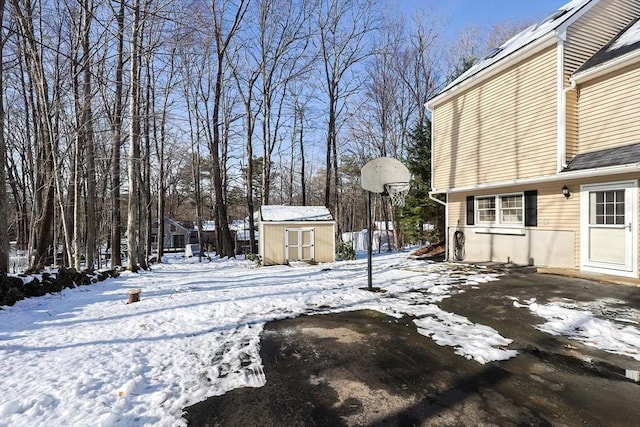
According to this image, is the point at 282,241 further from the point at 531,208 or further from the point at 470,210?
the point at 531,208

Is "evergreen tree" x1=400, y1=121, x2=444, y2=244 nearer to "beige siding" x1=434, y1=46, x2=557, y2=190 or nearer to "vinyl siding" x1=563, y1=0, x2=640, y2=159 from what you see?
"beige siding" x1=434, y1=46, x2=557, y2=190

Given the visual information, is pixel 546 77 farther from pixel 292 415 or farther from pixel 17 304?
pixel 17 304

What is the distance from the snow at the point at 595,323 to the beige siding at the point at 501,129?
13.7 feet

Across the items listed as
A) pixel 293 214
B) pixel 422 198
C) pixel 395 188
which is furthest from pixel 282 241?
pixel 395 188

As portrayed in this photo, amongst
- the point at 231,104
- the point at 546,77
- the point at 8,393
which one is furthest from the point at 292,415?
the point at 231,104

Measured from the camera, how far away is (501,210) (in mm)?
9797

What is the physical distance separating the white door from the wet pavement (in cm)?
427

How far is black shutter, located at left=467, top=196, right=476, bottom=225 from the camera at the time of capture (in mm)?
10688

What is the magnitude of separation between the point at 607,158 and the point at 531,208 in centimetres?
217

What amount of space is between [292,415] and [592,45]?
424 inches

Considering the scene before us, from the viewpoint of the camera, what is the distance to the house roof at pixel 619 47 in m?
7.09

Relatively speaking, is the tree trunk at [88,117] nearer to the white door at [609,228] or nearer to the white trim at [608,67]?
the white trim at [608,67]

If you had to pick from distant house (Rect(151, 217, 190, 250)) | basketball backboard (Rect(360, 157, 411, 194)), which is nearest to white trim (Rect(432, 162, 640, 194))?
basketball backboard (Rect(360, 157, 411, 194))

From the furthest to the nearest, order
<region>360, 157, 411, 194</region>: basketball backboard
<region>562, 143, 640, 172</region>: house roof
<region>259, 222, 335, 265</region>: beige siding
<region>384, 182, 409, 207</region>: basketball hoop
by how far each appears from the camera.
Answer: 1. <region>259, 222, 335, 265</region>: beige siding
2. <region>384, 182, 409, 207</region>: basketball hoop
3. <region>360, 157, 411, 194</region>: basketball backboard
4. <region>562, 143, 640, 172</region>: house roof
